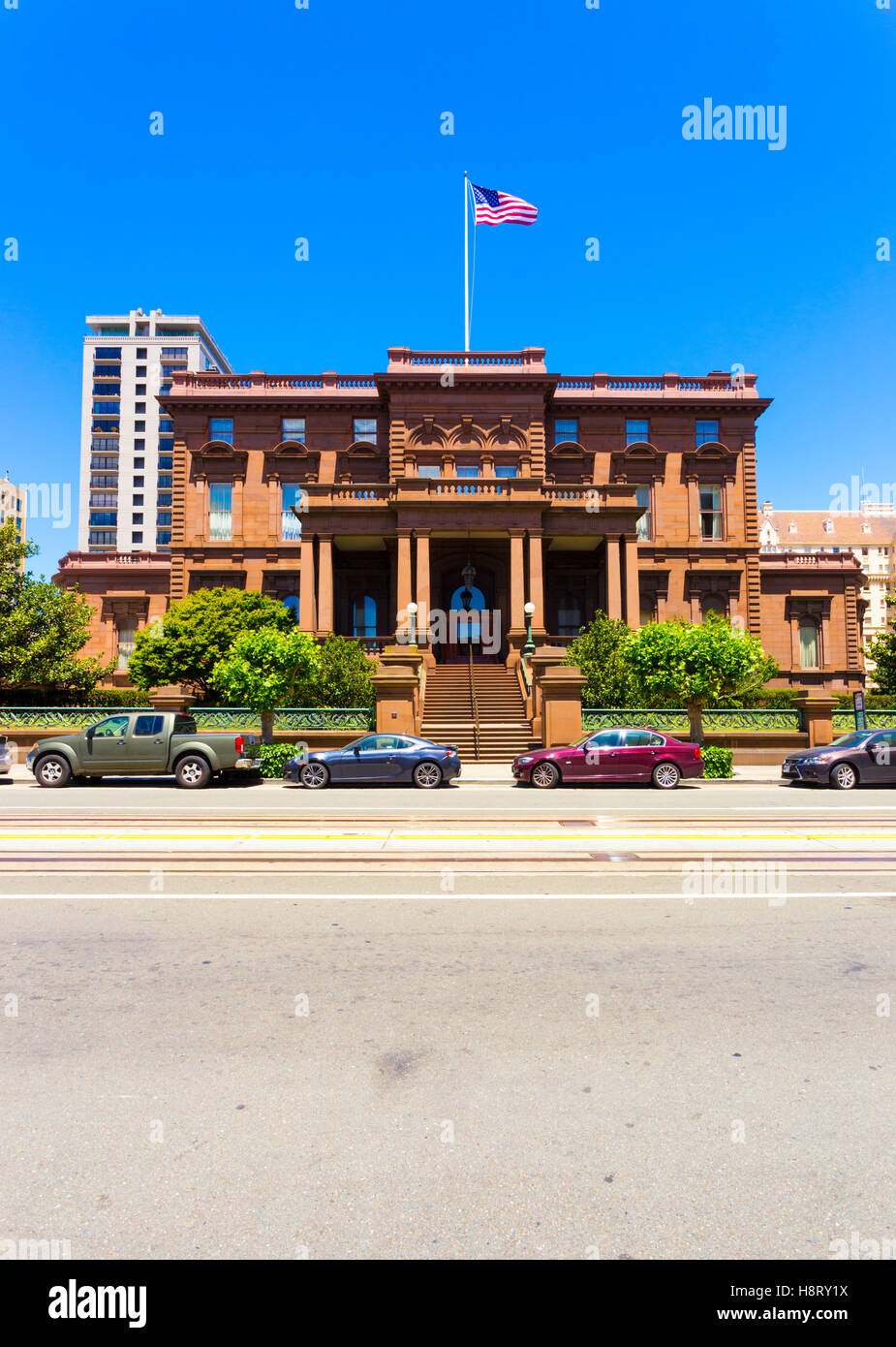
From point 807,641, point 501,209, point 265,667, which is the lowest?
point 265,667

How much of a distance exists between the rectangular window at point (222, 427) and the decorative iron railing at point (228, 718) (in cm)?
2028

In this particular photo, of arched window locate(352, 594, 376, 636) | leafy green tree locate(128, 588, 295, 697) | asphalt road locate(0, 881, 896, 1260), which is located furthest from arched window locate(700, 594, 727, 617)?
asphalt road locate(0, 881, 896, 1260)

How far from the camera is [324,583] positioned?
32812 millimetres

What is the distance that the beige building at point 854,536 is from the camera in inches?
3775

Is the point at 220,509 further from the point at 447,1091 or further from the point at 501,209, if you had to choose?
the point at 447,1091

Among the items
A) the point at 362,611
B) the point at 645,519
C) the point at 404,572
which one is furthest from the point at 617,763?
the point at 645,519

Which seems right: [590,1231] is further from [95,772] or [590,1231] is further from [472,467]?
[472,467]

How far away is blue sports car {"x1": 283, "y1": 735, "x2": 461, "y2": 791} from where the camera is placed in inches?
694

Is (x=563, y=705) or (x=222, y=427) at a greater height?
(x=222, y=427)

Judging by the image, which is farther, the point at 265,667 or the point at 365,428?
the point at 365,428

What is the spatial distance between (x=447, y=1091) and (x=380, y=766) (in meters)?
14.3

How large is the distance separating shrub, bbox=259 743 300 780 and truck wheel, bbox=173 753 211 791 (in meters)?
3.01

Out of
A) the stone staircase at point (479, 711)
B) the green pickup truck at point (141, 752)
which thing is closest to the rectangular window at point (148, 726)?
the green pickup truck at point (141, 752)
